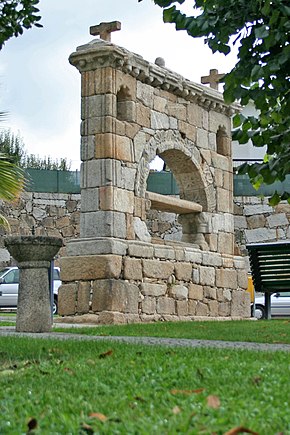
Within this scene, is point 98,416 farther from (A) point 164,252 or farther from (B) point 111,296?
(A) point 164,252

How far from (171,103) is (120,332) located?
5.45m

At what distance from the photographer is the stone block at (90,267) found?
11094mm

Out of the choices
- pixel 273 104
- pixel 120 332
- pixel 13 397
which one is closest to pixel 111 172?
pixel 120 332

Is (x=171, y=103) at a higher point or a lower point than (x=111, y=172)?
higher

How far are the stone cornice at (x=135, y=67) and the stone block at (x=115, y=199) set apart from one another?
1864mm

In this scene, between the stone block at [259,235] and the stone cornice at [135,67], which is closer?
the stone cornice at [135,67]

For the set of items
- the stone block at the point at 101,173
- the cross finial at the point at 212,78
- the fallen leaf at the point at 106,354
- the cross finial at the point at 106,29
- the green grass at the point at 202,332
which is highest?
the cross finial at the point at 212,78

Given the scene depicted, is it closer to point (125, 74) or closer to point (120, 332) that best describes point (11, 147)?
point (125, 74)

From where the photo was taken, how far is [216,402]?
3.59 m

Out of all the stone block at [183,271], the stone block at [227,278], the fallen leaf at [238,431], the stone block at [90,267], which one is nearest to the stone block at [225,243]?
the stone block at [227,278]

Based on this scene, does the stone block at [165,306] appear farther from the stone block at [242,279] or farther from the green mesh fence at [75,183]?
the green mesh fence at [75,183]

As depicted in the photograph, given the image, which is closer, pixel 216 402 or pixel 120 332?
pixel 216 402

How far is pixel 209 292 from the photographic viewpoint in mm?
13641

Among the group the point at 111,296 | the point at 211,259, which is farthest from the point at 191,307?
the point at 111,296
